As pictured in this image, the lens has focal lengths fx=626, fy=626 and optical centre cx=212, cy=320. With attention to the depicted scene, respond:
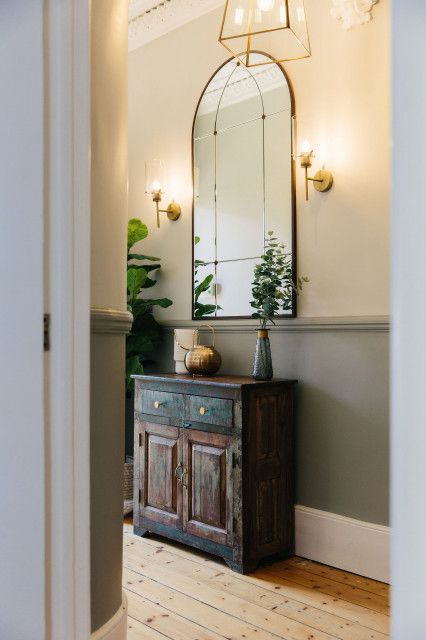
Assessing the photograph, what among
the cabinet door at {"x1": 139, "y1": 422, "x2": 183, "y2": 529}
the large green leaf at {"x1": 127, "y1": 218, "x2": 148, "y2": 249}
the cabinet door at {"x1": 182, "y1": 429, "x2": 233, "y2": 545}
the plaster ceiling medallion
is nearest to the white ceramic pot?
the cabinet door at {"x1": 139, "y1": 422, "x2": 183, "y2": 529}

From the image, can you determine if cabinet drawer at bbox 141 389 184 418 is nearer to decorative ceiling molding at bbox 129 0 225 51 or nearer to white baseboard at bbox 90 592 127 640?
white baseboard at bbox 90 592 127 640

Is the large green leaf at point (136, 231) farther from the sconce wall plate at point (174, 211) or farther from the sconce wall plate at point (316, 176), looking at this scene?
the sconce wall plate at point (316, 176)

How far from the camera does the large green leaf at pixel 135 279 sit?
382 cm

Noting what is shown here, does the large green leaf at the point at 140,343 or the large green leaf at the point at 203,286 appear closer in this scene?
the large green leaf at the point at 203,286

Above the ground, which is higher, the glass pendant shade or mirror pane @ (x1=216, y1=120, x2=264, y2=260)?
the glass pendant shade

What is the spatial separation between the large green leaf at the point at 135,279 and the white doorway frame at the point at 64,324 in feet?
7.60

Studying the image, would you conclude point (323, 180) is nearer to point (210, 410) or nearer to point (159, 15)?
point (210, 410)

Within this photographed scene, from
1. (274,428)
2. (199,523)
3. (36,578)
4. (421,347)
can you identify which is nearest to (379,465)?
(274,428)

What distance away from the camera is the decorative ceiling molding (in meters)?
3.74

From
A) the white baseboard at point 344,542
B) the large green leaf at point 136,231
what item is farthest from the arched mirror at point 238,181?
the white baseboard at point 344,542

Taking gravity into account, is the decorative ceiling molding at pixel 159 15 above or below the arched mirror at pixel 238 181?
above

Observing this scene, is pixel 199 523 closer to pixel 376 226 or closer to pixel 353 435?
pixel 353 435

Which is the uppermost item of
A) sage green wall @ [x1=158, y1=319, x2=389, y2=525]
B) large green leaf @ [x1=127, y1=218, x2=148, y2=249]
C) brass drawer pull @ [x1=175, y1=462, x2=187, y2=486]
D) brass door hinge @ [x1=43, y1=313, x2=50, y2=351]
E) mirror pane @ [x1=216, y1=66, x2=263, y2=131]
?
mirror pane @ [x1=216, y1=66, x2=263, y2=131]

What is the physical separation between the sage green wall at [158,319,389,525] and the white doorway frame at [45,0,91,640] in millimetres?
1749
